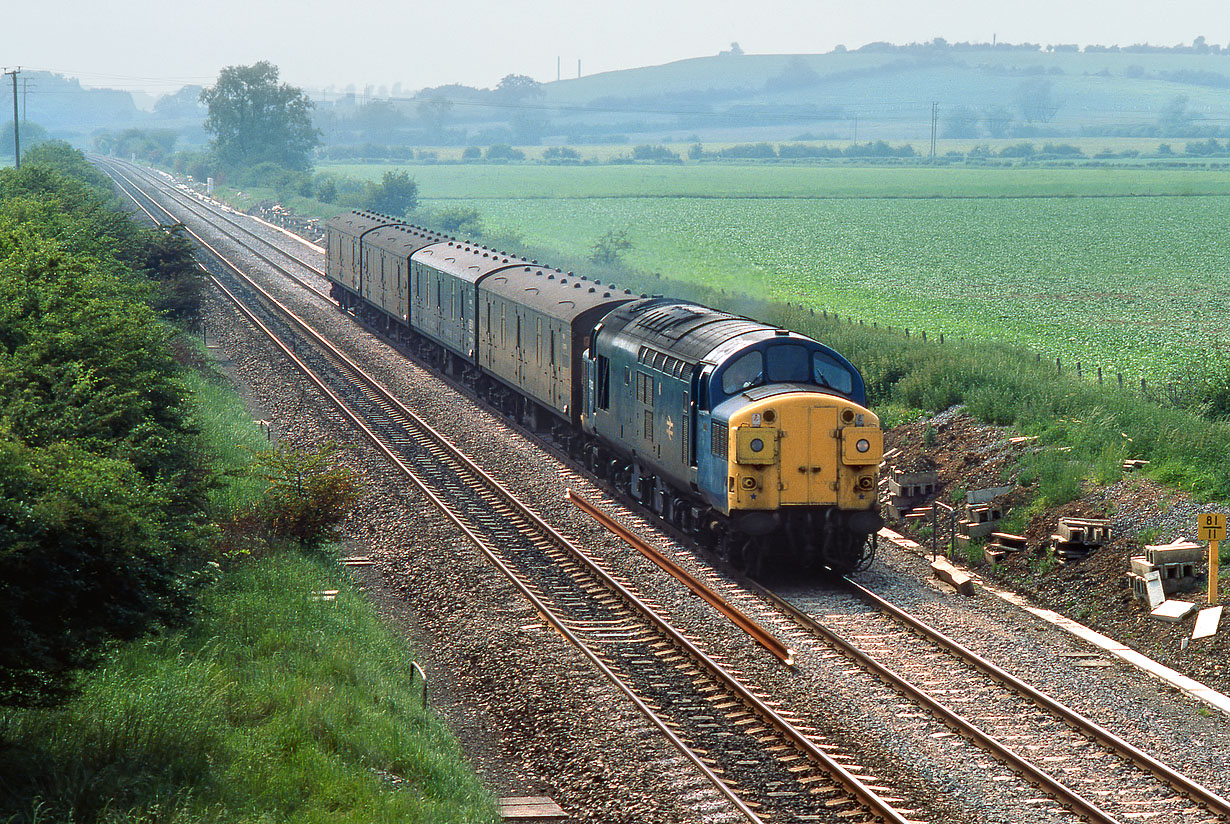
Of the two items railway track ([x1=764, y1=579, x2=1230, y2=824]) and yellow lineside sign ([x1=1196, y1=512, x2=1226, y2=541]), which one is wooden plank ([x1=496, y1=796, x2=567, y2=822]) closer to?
railway track ([x1=764, y1=579, x2=1230, y2=824])

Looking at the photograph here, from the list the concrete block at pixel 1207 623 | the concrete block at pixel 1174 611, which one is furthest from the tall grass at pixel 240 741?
the concrete block at pixel 1174 611

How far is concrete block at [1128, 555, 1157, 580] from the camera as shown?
1823 cm

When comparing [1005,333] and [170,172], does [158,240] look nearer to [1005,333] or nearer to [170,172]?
[1005,333]

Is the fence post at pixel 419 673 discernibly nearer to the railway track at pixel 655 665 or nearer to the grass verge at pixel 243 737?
the grass verge at pixel 243 737

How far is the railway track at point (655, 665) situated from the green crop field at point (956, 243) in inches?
777

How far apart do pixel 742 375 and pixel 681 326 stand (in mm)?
2902

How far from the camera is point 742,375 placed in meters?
20.1

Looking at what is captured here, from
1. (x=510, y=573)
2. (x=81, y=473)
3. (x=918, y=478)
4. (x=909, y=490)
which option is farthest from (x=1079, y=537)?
(x=81, y=473)

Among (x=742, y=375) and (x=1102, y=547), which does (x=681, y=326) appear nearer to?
(x=742, y=375)

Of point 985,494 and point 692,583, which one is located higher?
point 985,494

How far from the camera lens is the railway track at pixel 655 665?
1259 centimetres

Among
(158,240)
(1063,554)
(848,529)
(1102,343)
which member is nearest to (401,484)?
(848,529)

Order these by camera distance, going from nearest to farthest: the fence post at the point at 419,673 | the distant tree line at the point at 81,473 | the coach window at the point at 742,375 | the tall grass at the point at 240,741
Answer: the distant tree line at the point at 81,473, the tall grass at the point at 240,741, the fence post at the point at 419,673, the coach window at the point at 742,375

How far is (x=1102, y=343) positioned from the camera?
4209 centimetres
